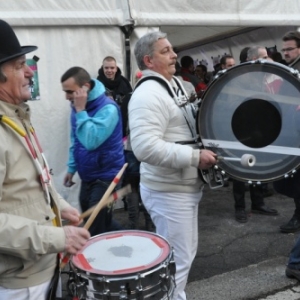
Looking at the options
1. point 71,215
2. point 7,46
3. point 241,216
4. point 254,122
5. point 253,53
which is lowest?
point 241,216

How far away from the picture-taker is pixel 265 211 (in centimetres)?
550

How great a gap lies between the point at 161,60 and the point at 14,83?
1154 millimetres

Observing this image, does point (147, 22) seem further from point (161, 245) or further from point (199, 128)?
point (161, 245)

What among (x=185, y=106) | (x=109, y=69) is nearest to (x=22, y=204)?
(x=185, y=106)

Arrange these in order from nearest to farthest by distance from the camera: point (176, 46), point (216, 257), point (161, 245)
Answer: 1. point (161, 245)
2. point (216, 257)
3. point (176, 46)

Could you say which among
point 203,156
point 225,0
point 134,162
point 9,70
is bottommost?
point 134,162

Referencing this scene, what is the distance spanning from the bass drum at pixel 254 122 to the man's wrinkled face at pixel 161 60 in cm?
28

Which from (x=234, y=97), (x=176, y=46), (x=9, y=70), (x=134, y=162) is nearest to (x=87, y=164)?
(x=134, y=162)

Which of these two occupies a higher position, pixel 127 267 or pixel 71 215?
pixel 71 215

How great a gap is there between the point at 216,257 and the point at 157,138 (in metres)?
2.12

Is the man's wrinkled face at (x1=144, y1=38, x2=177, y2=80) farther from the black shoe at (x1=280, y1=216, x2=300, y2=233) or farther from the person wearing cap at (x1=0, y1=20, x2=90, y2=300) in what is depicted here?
the black shoe at (x1=280, y1=216, x2=300, y2=233)

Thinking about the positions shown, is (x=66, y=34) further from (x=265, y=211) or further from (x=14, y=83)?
(x=14, y=83)

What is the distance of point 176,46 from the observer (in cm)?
971

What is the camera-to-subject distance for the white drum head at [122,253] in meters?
1.91
